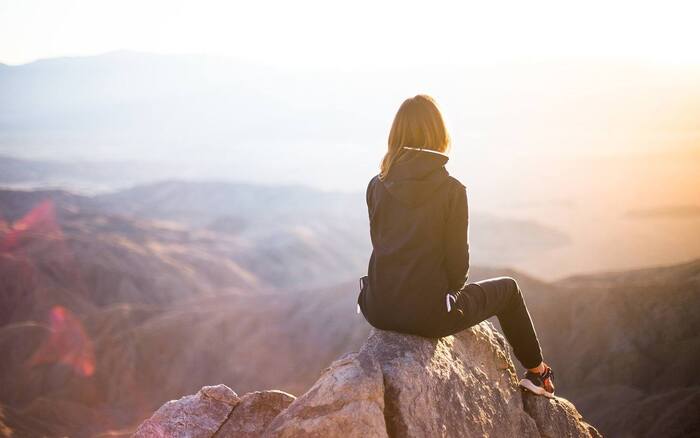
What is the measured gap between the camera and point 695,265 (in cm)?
2339

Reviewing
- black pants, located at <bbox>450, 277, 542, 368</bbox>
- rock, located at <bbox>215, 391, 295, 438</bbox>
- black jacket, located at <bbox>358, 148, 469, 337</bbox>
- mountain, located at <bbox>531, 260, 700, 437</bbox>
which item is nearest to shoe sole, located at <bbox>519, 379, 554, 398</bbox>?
black pants, located at <bbox>450, 277, 542, 368</bbox>

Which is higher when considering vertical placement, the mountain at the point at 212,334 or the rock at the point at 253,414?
the rock at the point at 253,414

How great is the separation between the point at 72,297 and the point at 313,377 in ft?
96.9

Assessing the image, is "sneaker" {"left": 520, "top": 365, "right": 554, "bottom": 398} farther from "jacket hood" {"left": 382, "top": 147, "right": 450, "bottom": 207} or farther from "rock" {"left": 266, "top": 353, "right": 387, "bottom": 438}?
"jacket hood" {"left": 382, "top": 147, "right": 450, "bottom": 207}

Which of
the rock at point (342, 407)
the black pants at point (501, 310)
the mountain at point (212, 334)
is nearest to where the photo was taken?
the rock at point (342, 407)

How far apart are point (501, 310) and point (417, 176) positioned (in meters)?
1.74

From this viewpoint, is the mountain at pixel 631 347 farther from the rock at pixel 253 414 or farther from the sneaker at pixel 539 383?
the rock at pixel 253 414

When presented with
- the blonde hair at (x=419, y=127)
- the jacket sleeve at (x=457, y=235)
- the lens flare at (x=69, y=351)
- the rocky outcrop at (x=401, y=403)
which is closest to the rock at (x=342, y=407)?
the rocky outcrop at (x=401, y=403)

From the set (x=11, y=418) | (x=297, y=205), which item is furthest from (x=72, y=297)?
(x=297, y=205)

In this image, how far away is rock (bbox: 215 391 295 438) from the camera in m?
5.47

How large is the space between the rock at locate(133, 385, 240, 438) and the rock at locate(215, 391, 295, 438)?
0.24 feet

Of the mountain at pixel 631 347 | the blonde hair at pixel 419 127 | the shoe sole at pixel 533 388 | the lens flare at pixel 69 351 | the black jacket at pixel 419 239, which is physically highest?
the blonde hair at pixel 419 127

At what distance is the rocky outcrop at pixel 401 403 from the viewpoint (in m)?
4.42

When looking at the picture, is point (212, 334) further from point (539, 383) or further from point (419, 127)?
point (419, 127)
